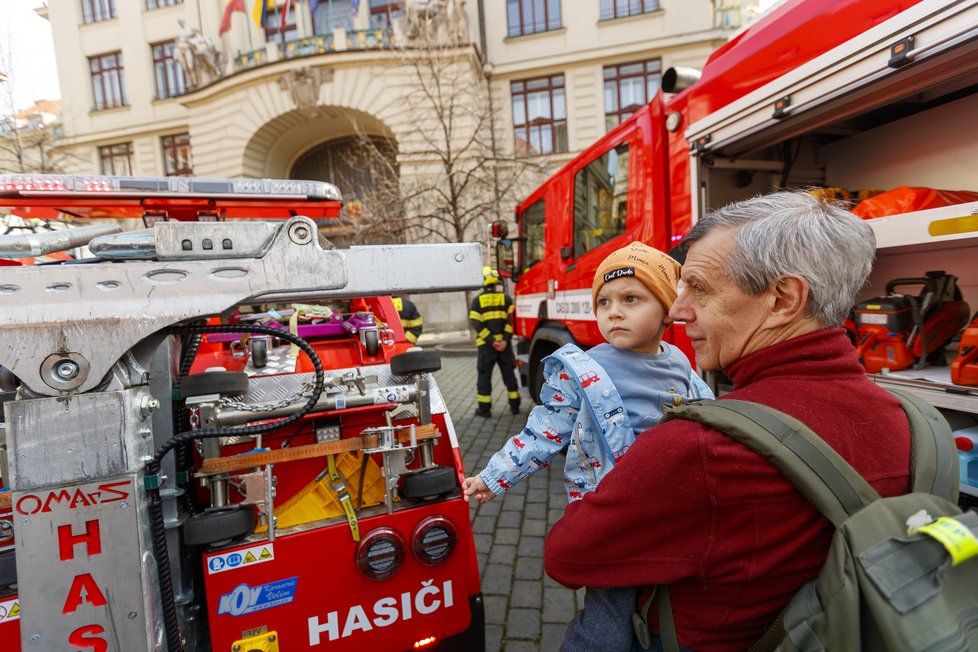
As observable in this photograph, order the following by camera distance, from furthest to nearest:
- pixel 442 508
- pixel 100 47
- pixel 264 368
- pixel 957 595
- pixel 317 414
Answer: pixel 100 47 < pixel 264 368 < pixel 442 508 < pixel 317 414 < pixel 957 595

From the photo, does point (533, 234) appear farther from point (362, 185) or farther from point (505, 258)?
point (362, 185)

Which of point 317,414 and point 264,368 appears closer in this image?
point 317,414

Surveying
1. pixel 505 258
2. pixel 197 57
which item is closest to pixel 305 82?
pixel 197 57

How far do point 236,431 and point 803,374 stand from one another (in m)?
1.34

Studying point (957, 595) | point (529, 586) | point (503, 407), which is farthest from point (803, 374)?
point (503, 407)

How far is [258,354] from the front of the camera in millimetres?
2277

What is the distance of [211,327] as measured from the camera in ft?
4.00

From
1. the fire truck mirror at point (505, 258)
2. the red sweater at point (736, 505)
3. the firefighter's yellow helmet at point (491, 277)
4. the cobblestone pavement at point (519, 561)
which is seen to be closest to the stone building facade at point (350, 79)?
the fire truck mirror at point (505, 258)

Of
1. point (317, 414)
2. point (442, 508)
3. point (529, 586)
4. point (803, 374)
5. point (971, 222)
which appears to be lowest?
point (529, 586)

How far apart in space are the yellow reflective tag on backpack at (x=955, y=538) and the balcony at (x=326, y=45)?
61.2 feet

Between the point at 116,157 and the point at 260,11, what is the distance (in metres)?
9.79

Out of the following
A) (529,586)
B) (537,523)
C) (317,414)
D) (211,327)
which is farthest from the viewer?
(537,523)

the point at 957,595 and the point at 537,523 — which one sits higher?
the point at 957,595

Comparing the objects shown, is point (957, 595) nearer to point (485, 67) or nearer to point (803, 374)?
point (803, 374)
